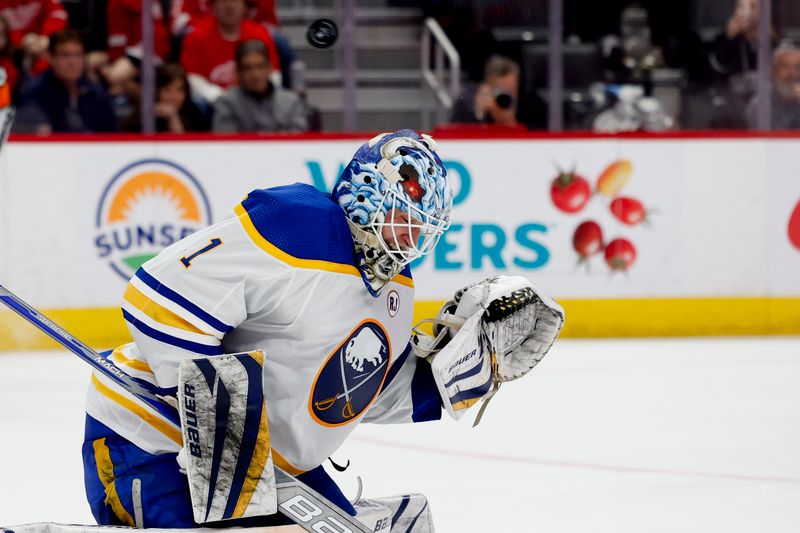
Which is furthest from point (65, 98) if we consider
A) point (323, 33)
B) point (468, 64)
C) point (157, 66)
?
point (323, 33)

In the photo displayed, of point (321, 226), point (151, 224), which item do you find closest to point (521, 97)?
point (151, 224)

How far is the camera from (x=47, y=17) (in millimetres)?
5727

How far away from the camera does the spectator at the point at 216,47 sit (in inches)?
228

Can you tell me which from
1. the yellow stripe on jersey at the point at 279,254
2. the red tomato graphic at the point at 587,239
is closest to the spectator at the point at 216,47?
the red tomato graphic at the point at 587,239

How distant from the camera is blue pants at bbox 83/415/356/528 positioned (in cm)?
198

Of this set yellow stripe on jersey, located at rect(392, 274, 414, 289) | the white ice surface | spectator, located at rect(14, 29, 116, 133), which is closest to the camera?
yellow stripe on jersey, located at rect(392, 274, 414, 289)

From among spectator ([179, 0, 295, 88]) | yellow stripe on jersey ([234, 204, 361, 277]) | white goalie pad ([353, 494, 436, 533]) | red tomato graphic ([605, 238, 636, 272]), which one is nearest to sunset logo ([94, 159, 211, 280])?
spectator ([179, 0, 295, 88])

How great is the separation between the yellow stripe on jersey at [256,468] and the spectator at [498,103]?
4.06 metres

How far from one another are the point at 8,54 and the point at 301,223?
13.3ft

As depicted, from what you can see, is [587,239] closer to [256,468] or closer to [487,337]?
[487,337]

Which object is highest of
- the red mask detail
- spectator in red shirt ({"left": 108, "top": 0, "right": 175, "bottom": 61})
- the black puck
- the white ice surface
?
spectator in red shirt ({"left": 108, "top": 0, "right": 175, "bottom": 61})

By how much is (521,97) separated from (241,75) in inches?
47.1

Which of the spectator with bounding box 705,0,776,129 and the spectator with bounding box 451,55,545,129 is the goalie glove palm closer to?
the spectator with bounding box 451,55,545,129

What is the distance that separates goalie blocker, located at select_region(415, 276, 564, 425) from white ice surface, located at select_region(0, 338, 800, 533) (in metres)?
0.56
